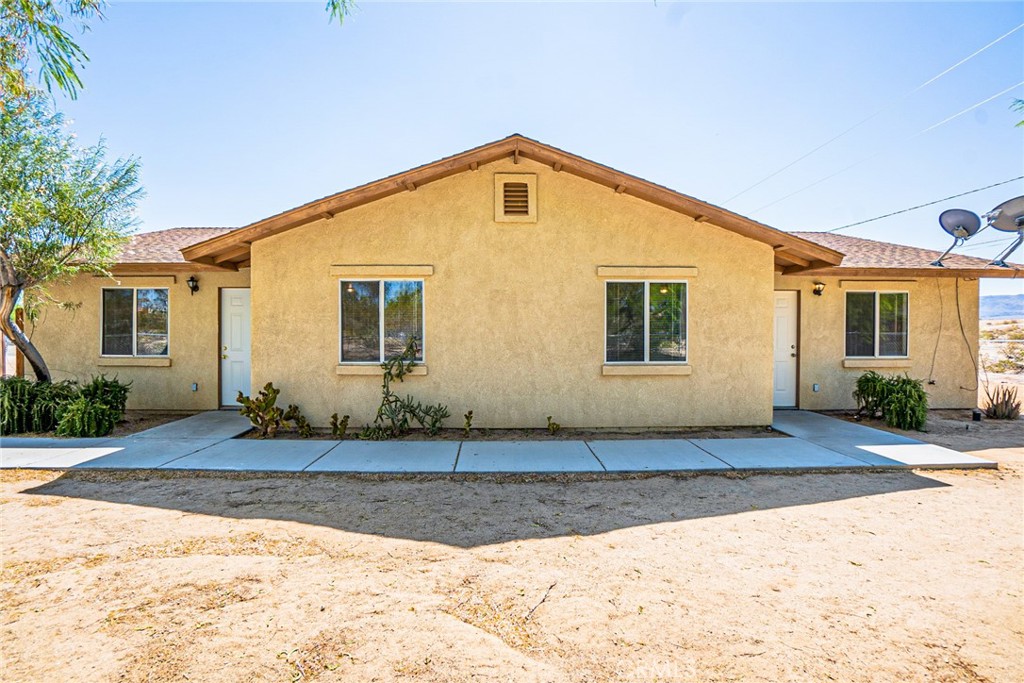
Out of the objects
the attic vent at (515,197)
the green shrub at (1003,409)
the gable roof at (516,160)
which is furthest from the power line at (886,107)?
the attic vent at (515,197)

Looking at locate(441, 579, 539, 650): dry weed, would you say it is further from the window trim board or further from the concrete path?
the window trim board

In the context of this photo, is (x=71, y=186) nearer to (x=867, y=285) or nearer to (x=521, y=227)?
(x=521, y=227)

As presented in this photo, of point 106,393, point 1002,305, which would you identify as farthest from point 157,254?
point 1002,305

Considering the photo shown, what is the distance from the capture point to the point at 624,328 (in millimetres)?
8680

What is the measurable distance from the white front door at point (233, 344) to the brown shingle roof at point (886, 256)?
1251 centimetres

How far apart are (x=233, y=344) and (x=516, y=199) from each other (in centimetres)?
691

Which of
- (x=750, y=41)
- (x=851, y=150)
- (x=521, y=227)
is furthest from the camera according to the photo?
(x=851, y=150)

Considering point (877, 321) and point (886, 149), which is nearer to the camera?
point (877, 321)

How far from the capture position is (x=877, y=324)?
10797 millimetres

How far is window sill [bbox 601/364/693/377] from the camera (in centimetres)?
859

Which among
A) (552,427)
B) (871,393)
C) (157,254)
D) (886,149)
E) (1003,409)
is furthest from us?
(886,149)

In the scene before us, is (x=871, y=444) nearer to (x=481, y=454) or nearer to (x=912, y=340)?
(x=912, y=340)

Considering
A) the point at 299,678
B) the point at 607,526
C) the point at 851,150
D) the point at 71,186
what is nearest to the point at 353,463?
the point at 607,526

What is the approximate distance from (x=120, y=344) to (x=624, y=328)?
1050 centimetres
